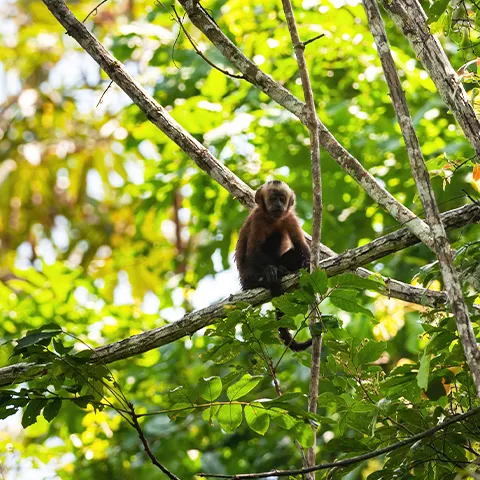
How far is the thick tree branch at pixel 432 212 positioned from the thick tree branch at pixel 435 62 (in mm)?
257

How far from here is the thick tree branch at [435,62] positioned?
3.57m

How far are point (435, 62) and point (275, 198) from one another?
11.2 ft

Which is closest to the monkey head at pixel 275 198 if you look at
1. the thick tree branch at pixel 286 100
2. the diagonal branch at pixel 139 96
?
the diagonal branch at pixel 139 96

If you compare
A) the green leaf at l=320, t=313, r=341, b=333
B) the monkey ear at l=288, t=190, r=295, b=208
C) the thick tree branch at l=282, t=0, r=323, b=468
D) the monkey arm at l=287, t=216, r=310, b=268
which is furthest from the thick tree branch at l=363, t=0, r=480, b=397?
the monkey ear at l=288, t=190, r=295, b=208

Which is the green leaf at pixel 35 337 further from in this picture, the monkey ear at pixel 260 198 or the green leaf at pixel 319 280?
the monkey ear at pixel 260 198

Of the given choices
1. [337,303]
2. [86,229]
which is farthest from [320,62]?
[86,229]

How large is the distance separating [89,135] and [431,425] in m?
14.5

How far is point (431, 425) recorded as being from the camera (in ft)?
11.4

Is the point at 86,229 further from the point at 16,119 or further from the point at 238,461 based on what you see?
the point at 238,461

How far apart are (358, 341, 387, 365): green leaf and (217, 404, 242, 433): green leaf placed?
66 centimetres

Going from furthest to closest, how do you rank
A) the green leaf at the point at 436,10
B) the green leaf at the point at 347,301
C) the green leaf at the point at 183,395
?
the green leaf at the point at 347,301, the green leaf at the point at 183,395, the green leaf at the point at 436,10

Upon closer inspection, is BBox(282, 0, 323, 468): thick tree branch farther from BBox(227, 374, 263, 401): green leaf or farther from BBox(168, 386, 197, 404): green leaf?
BBox(168, 386, 197, 404): green leaf

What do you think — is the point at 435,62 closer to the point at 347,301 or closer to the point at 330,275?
the point at 347,301

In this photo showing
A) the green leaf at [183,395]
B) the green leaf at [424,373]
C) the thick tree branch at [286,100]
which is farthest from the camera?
the thick tree branch at [286,100]
